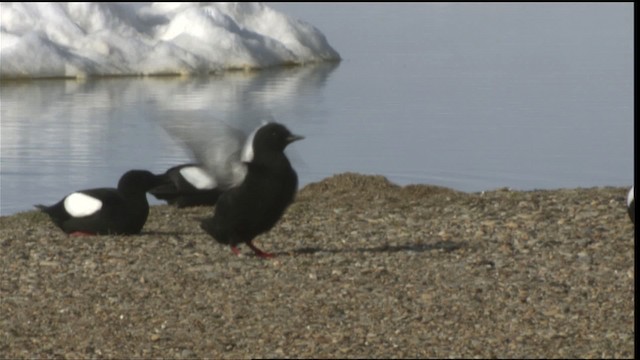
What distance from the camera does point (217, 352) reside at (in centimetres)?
750

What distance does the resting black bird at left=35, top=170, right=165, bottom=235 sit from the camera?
10758 millimetres

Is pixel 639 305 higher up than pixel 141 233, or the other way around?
pixel 639 305

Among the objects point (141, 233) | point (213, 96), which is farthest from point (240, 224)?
point (213, 96)

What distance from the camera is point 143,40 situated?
28.6 meters

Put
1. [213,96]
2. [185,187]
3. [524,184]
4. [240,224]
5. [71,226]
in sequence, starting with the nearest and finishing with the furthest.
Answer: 1. [240,224]
2. [71,226]
3. [185,187]
4. [524,184]
5. [213,96]

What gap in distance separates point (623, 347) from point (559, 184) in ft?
27.0

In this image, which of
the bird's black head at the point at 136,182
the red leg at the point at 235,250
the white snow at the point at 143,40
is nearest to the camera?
the red leg at the point at 235,250

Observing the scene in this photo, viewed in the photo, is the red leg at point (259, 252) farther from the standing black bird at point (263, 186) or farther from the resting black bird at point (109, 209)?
the resting black bird at point (109, 209)

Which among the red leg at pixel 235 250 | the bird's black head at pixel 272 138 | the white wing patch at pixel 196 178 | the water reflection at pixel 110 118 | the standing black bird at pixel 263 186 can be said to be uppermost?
the bird's black head at pixel 272 138

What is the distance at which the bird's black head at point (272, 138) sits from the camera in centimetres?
951

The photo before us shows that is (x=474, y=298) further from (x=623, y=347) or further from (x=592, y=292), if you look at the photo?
(x=623, y=347)

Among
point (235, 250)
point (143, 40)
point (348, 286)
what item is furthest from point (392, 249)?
point (143, 40)

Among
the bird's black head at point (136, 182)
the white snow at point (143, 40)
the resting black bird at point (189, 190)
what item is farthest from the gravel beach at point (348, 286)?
the white snow at point (143, 40)

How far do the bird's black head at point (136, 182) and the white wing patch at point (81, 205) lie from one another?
22cm
